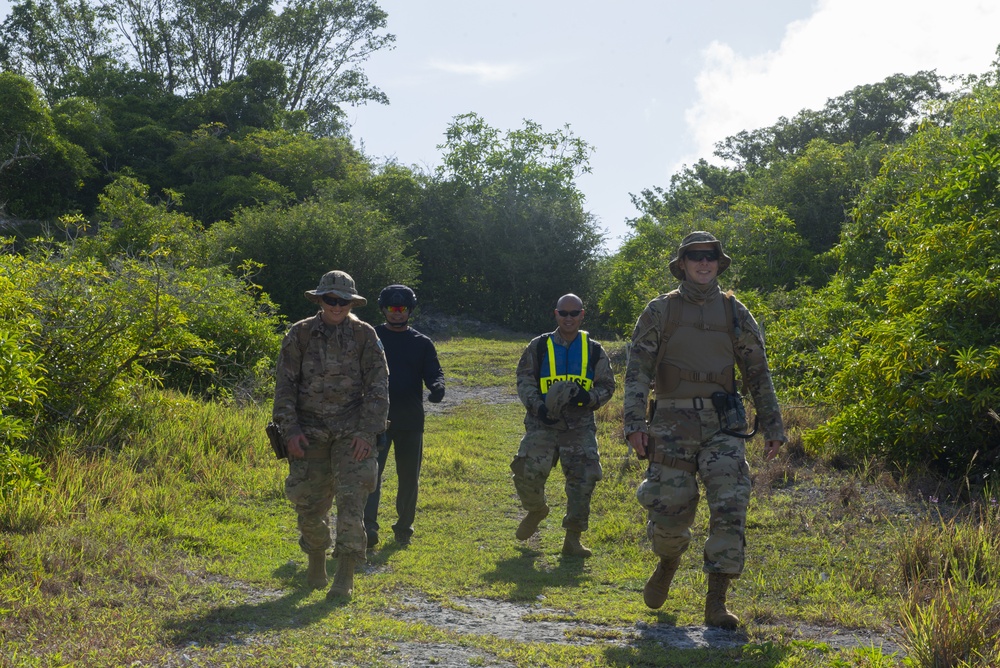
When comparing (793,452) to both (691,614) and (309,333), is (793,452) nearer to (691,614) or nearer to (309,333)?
(691,614)

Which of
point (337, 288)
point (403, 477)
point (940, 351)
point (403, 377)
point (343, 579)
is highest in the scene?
point (337, 288)

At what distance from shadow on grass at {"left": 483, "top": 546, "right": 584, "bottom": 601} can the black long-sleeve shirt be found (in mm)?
1326

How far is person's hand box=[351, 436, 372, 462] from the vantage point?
251 inches

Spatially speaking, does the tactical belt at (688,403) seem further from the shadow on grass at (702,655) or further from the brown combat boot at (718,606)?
the shadow on grass at (702,655)

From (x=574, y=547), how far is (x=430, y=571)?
1.22m

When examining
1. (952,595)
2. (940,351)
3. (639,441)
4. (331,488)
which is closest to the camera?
(952,595)

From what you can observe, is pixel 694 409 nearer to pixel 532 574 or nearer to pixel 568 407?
pixel 568 407

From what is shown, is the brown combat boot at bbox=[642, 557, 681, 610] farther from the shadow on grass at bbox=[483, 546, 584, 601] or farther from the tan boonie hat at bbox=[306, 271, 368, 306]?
the tan boonie hat at bbox=[306, 271, 368, 306]

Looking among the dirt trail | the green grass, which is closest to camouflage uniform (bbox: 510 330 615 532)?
the green grass

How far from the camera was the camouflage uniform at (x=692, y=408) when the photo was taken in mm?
5617

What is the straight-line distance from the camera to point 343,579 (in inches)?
251

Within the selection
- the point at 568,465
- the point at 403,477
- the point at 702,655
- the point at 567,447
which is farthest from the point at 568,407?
the point at 702,655

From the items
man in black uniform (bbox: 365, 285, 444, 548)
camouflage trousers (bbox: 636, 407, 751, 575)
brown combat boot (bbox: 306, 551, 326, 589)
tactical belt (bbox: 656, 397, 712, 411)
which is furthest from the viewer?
man in black uniform (bbox: 365, 285, 444, 548)

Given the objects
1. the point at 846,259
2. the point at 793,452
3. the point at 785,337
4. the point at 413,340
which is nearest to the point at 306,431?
the point at 413,340
